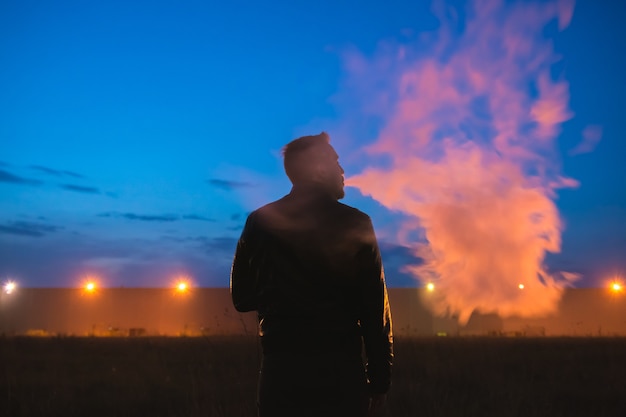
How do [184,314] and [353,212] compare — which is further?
[184,314]

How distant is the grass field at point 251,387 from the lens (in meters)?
7.34

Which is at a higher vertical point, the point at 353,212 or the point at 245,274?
the point at 353,212

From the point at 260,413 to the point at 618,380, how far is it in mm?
8776

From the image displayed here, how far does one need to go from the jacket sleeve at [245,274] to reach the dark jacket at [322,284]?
0.17ft

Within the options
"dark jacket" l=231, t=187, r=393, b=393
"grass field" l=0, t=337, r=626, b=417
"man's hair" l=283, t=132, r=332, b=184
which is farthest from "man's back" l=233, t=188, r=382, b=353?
"grass field" l=0, t=337, r=626, b=417

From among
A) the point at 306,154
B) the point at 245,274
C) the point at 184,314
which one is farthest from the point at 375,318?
the point at 184,314

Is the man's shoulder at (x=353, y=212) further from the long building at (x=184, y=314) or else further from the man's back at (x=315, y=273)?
the long building at (x=184, y=314)

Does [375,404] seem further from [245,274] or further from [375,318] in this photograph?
[245,274]

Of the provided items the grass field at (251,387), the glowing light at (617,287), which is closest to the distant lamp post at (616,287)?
the glowing light at (617,287)

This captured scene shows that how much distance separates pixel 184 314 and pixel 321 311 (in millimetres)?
36291

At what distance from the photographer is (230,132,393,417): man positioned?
265 centimetres

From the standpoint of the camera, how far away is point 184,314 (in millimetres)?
37594

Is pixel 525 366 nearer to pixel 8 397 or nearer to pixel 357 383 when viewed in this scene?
pixel 8 397

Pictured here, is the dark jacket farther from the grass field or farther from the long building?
the long building
